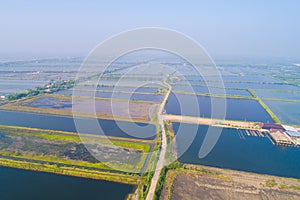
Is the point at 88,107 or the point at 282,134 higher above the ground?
the point at 88,107

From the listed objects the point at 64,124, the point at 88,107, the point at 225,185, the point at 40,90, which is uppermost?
the point at 40,90

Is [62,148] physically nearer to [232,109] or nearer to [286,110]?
[232,109]

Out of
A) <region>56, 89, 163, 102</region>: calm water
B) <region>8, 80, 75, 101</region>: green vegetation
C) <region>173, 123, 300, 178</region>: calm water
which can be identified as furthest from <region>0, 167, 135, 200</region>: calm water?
<region>8, 80, 75, 101</region>: green vegetation

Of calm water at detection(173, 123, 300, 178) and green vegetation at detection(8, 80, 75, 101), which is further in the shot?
green vegetation at detection(8, 80, 75, 101)

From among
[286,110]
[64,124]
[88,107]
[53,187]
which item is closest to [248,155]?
[53,187]

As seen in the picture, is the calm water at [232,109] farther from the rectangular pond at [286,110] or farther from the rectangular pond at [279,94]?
the rectangular pond at [279,94]

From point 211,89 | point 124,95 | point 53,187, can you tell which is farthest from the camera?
point 211,89

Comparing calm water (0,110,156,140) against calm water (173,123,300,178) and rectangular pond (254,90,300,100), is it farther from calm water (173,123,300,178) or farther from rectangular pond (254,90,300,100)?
rectangular pond (254,90,300,100)
